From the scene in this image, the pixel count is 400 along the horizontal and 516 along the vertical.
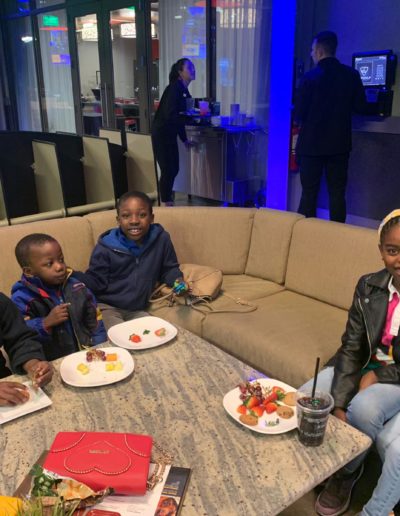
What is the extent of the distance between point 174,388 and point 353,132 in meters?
3.55

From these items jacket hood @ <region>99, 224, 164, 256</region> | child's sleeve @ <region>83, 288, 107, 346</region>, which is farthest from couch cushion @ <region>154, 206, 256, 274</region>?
child's sleeve @ <region>83, 288, 107, 346</region>

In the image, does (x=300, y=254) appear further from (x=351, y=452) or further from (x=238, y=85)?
(x=238, y=85)

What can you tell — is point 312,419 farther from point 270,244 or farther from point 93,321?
point 270,244

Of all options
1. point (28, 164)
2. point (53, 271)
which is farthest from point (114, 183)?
point (53, 271)

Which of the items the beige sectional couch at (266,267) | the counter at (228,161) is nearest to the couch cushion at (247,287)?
the beige sectional couch at (266,267)

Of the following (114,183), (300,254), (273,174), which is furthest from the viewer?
(273,174)

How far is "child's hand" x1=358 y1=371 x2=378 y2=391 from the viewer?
1.58 meters

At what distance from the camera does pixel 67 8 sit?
7133 mm

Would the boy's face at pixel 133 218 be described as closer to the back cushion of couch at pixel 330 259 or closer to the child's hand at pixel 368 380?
the back cushion of couch at pixel 330 259

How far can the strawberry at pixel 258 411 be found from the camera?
1.28 meters

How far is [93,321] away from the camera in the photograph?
1.96 metres

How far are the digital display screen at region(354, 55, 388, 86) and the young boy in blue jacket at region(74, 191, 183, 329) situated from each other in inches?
102

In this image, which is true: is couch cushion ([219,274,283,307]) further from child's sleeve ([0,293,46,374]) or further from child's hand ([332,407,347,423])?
child's sleeve ([0,293,46,374])

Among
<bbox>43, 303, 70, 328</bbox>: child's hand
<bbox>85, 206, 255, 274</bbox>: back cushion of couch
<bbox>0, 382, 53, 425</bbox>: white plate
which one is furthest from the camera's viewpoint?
<bbox>85, 206, 255, 274</bbox>: back cushion of couch
